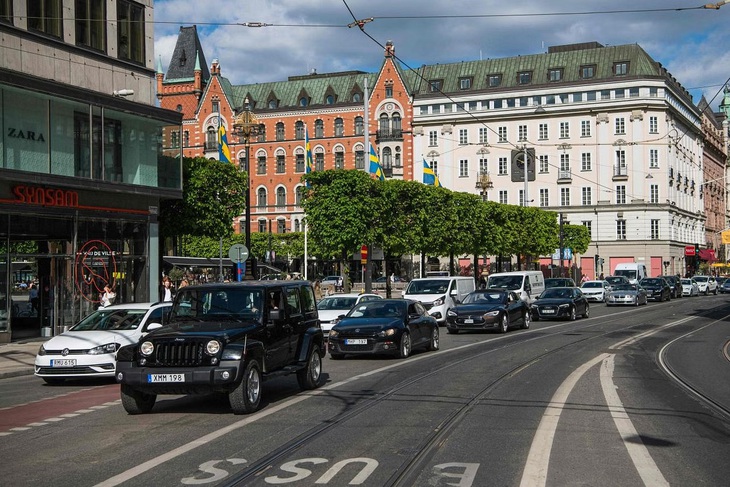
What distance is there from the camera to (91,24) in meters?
29.2

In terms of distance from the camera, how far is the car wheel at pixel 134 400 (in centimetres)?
1192

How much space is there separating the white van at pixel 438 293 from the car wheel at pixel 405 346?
43.5 ft

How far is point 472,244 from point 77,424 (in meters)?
48.8

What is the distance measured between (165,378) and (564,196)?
88.1 meters

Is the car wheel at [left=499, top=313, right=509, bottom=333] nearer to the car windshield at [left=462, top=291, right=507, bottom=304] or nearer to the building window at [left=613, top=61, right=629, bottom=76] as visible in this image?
the car windshield at [left=462, top=291, right=507, bottom=304]

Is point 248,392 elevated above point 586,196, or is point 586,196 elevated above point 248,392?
point 586,196

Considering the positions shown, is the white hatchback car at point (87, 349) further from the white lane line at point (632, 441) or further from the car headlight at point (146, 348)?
the white lane line at point (632, 441)

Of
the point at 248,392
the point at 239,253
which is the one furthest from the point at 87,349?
the point at 239,253

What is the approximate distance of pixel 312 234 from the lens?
50.0 metres

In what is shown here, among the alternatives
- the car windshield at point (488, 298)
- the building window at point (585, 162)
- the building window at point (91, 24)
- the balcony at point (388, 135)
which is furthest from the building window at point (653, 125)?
the building window at point (91, 24)

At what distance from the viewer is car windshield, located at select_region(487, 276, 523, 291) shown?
40469 mm

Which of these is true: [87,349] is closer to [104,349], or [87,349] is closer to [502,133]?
[104,349]

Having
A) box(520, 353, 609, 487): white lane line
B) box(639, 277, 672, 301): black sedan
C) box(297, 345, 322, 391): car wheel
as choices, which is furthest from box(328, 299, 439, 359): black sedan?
box(639, 277, 672, 301): black sedan

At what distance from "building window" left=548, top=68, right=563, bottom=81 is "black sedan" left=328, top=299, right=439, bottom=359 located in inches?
3151
